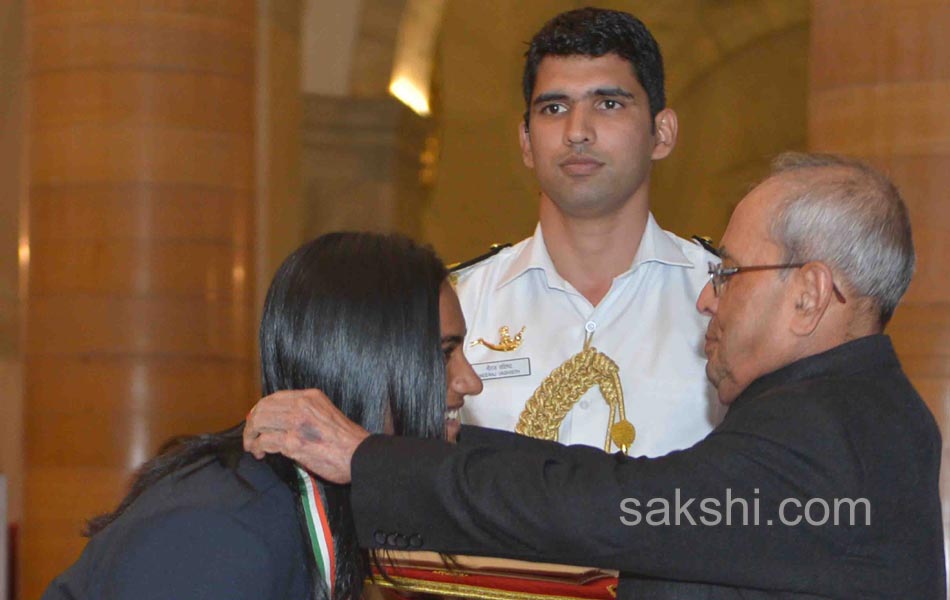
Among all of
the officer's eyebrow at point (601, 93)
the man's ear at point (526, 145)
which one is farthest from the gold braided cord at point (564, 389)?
the officer's eyebrow at point (601, 93)

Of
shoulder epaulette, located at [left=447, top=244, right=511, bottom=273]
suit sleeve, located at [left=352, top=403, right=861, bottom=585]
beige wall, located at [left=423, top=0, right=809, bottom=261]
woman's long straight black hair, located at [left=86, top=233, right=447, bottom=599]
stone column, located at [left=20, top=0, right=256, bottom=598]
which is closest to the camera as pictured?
suit sleeve, located at [left=352, top=403, right=861, bottom=585]

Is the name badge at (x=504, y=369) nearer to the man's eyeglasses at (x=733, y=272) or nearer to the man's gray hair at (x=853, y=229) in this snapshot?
the man's eyeglasses at (x=733, y=272)

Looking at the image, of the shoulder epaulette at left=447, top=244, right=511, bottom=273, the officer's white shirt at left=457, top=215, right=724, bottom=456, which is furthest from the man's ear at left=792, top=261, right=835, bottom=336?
the shoulder epaulette at left=447, top=244, right=511, bottom=273

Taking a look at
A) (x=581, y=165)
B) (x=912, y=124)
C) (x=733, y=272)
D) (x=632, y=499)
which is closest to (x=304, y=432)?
(x=632, y=499)

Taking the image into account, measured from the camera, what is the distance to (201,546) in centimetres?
205

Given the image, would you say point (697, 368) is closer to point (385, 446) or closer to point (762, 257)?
point (762, 257)

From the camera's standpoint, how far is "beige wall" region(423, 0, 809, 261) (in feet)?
29.6

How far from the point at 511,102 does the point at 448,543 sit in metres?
7.08

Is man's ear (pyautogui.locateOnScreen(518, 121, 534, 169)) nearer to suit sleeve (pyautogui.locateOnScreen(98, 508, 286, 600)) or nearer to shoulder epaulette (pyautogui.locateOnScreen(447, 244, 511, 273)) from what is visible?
shoulder epaulette (pyautogui.locateOnScreen(447, 244, 511, 273))

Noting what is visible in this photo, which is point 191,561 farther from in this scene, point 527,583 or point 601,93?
point 601,93

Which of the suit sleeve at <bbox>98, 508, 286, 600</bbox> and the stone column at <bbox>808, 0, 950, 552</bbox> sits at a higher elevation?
the stone column at <bbox>808, 0, 950, 552</bbox>

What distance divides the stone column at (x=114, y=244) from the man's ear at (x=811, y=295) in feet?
15.1

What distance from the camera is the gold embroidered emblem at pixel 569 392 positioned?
11.5ft

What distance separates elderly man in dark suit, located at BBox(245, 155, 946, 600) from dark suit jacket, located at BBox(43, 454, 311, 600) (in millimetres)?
97
